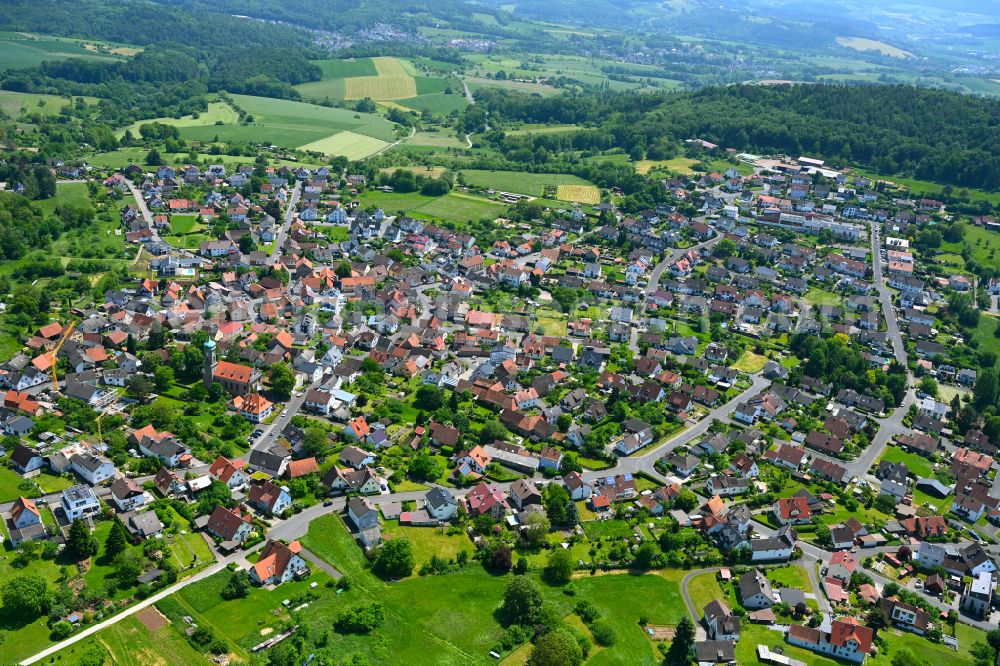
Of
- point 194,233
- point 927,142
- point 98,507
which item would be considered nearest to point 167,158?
point 194,233

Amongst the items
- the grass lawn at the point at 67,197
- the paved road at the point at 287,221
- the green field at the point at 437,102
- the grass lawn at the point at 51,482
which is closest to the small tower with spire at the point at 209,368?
the grass lawn at the point at 51,482

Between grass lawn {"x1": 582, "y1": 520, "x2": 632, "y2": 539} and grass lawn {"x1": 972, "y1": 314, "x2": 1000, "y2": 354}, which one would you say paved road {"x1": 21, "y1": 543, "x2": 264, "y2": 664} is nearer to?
grass lawn {"x1": 582, "y1": 520, "x2": 632, "y2": 539}

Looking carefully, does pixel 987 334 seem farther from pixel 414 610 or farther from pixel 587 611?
pixel 414 610

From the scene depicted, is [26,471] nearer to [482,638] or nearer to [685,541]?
[482,638]

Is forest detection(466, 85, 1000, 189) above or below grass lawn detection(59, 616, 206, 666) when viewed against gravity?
above

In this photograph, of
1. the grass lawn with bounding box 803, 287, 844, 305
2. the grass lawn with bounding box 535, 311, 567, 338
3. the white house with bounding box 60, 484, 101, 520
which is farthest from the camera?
the grass lawn with bounding box 803, 287, 844, 305

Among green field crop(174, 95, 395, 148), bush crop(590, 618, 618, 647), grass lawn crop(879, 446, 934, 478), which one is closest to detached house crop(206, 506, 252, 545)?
bush crop(590, 618, 618, 647)
